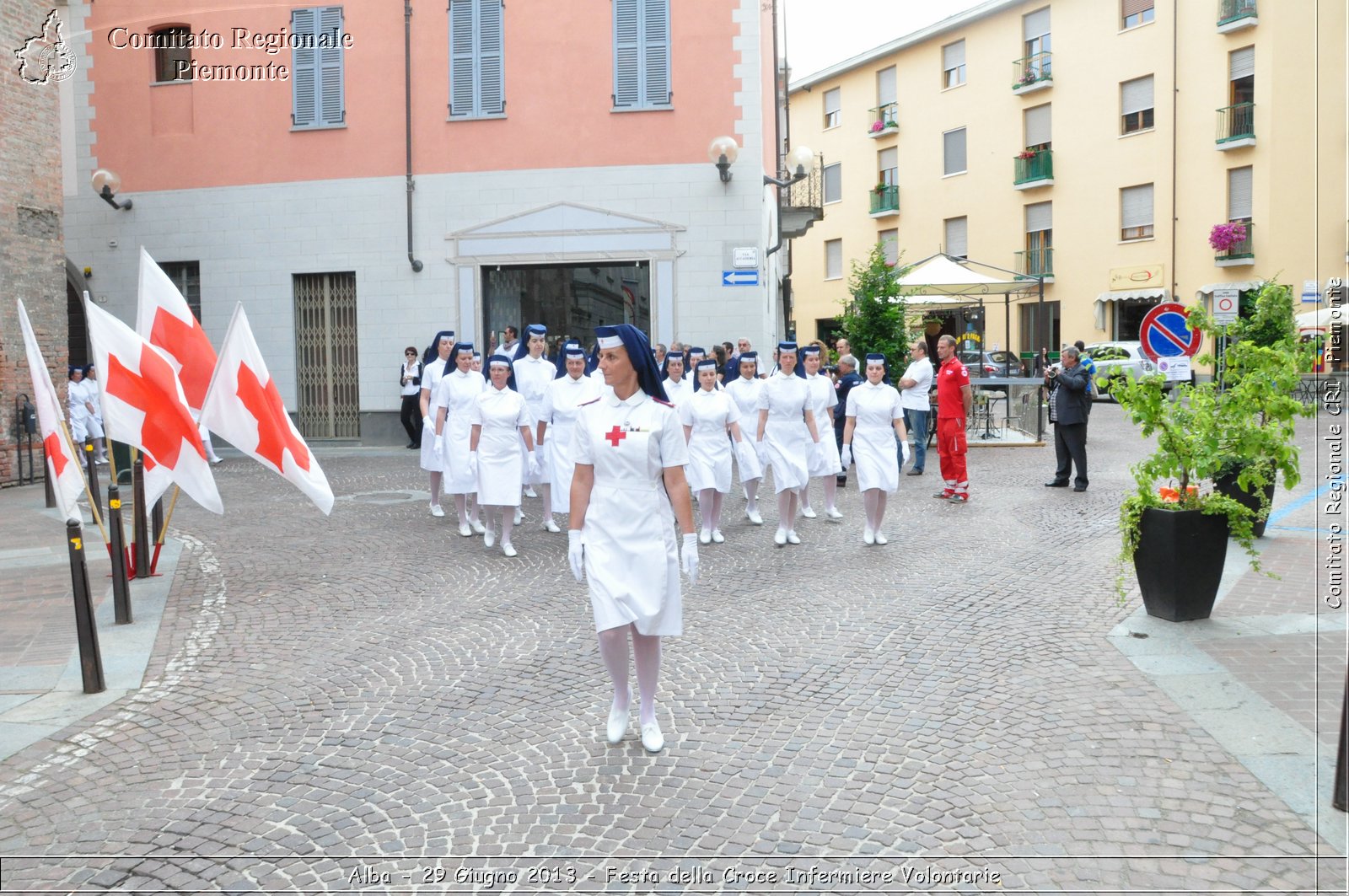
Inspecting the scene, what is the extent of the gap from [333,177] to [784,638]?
55.9 feet

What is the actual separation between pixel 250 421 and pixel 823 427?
219 inches

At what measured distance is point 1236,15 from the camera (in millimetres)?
32750

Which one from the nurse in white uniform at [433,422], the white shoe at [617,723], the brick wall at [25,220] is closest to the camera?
the white shoe at [617,723]

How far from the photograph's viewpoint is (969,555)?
974cm

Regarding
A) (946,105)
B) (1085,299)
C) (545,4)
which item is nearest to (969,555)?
(545,4)

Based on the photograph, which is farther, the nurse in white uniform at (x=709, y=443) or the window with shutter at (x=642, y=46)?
the window with shutter at (x=642, y=46)

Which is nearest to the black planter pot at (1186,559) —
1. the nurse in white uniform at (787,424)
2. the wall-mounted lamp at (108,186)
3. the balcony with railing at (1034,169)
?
the nurse in white uniform at (787,424)

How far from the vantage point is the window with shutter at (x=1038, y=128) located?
128ft

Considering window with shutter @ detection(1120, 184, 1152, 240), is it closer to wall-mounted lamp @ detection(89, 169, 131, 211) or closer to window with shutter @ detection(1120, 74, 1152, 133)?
window with shutter @ detection(1120, 74, 1152, 133)

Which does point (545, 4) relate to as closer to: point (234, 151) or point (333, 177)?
point (333, 177)

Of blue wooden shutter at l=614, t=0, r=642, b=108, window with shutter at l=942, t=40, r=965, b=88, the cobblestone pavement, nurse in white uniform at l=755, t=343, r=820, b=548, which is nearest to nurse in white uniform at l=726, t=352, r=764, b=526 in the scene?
nurse in white uniform at l=755, t=343, r=820, b=548

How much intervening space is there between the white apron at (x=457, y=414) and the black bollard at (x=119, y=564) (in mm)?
4003

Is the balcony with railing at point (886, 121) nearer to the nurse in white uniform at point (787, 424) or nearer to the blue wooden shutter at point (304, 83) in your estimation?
the blue wooden shutter at point (304, 83)

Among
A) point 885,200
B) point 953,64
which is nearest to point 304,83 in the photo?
point 953,64
